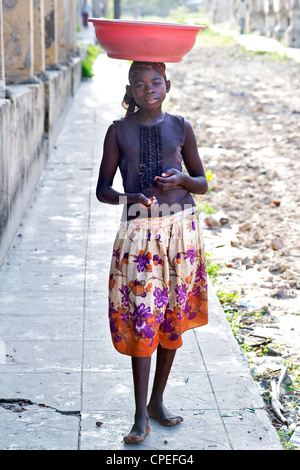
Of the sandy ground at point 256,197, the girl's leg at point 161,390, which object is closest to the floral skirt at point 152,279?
the girl's leg at point 161,390

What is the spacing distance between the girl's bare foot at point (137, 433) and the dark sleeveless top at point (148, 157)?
950 mm

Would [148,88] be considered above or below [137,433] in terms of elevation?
above

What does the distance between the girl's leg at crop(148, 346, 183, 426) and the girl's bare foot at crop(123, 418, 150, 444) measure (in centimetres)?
17

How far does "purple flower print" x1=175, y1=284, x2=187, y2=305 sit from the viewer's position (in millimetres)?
3336

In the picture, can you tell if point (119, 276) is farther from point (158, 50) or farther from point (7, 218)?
point (7, 218)

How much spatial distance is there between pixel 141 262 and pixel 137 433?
782 millimetres

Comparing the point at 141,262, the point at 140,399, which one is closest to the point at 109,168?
the point at 141,262

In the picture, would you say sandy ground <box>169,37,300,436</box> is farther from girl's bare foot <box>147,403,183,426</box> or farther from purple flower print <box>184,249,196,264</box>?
purple flower print <box>184,249,196,264</box>

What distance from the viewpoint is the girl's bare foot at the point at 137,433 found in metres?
3.32

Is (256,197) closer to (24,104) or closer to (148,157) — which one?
(24,104)

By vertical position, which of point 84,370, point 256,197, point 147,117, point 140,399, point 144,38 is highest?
point 144,38

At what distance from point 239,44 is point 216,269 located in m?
30.7

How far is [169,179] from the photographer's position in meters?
3.20
